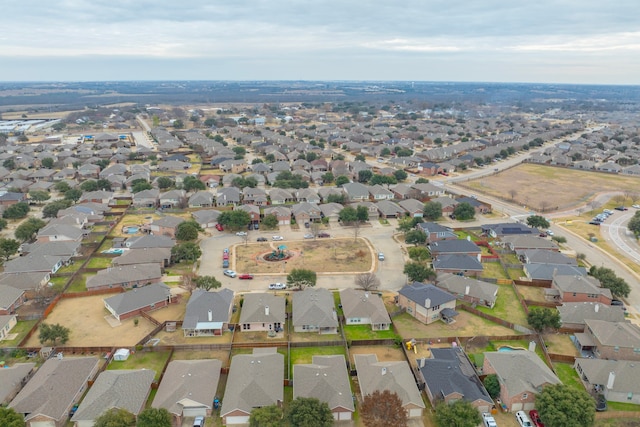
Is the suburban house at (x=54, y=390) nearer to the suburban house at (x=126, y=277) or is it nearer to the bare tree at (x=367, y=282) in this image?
the suburban house at (x=126, y=277)

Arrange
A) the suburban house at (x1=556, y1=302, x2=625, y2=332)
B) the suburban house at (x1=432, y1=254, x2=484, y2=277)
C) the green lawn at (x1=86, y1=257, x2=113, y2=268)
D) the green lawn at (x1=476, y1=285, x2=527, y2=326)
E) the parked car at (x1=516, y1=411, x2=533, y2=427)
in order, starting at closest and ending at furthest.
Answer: the parked car at (x1=516, y1=411, x2=533, y2=427) → the suburban house at (x1=556, y1=302, x2=625, y2=332) → the green lawn at (x1=476, y1=285, x2=527, y2=326) → the suburban house at (x1=432, y1=254, x2=484, y2=277) → the green lawn at (x1=86, y1=257, x2=113, y2=268)

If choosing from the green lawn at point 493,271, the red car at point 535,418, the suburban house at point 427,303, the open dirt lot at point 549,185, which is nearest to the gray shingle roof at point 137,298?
the suburban house at point 427,303

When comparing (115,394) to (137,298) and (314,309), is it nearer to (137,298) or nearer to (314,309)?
(137,298)

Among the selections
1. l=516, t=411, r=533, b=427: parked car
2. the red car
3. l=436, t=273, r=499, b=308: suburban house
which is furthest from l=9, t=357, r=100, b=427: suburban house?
l=436, t=273, r=499, b=308: suburban house

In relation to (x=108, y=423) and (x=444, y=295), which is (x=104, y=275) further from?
(x=444, y=295)

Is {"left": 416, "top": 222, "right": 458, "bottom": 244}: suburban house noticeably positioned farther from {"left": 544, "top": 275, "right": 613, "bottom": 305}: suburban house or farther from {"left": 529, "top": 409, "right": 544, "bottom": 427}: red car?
{"left": 529, "top": 409, "right": 544, "bottom": 427}: red car

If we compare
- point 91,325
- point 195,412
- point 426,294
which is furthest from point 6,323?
point 426,294

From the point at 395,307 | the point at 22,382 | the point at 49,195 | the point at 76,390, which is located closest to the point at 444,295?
the point at 395,307
